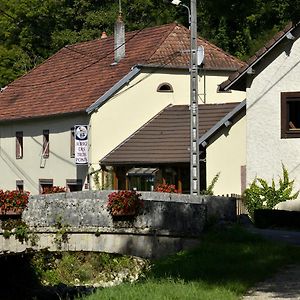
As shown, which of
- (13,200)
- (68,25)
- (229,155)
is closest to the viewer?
(13,200)

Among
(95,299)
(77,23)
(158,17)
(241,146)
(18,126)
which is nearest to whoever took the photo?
(95,299)

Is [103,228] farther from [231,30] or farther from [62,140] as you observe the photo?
[231,30]

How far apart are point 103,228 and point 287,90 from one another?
10.7 meters

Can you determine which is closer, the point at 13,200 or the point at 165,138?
the point at 13,200

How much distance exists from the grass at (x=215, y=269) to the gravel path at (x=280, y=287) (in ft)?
0.54

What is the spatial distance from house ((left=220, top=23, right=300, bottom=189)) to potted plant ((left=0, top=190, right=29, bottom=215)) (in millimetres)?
10245

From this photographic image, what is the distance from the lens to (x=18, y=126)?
47312 mm

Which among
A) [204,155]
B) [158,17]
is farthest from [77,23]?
[204,155]

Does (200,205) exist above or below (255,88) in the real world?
below

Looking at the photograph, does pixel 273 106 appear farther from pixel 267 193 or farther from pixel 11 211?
pixel 11 211

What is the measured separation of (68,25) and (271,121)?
1416 inches

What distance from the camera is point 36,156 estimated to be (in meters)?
45.9

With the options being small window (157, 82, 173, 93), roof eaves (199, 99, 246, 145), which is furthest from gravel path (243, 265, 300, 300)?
small window (157, 82, 173, 93)

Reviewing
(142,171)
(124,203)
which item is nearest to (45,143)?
(142,171)
